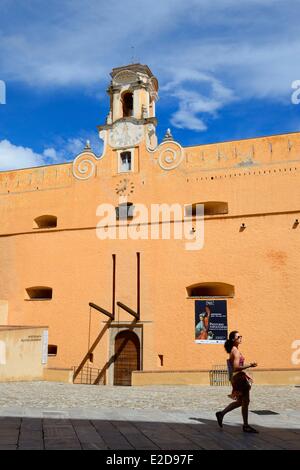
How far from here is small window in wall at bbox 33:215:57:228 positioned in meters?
18.9

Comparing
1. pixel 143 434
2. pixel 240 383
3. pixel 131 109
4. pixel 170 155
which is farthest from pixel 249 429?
pixel 131 109

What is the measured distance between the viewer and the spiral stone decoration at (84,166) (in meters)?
18.4

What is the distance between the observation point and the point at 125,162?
710 inches

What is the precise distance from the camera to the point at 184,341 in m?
15.3

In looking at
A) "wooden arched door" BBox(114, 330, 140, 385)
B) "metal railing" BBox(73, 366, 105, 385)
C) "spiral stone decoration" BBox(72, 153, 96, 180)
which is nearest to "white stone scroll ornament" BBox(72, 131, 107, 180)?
"spiral stone decoration" BBox(72, 153, 96, 180)

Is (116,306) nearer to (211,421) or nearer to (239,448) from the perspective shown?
(211,421)

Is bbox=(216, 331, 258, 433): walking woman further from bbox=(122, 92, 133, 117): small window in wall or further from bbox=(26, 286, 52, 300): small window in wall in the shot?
bbox=(122, 92, 133, 117): small window in wall

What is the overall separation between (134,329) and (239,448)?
1169cm

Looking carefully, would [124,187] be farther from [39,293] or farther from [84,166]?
[39,293]

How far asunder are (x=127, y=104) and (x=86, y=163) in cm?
345
